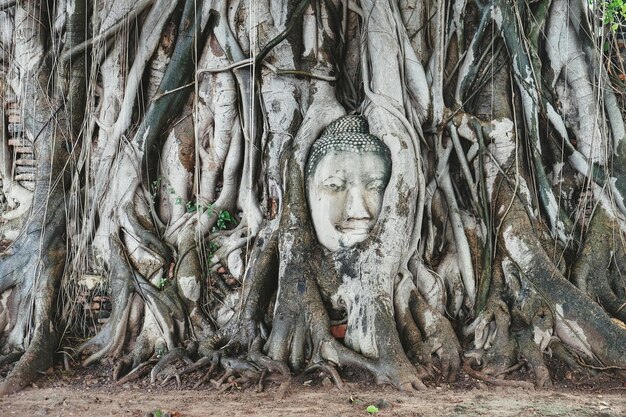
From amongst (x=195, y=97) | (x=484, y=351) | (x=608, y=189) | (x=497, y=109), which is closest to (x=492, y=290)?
(x=484, y=351)

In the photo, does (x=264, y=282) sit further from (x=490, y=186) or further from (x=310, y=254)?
(x=490, y=186)

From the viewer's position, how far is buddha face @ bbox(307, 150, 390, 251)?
3.10m

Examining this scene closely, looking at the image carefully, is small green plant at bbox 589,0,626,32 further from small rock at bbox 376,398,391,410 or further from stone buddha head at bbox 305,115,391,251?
small rock at bbox 376,398,391,410

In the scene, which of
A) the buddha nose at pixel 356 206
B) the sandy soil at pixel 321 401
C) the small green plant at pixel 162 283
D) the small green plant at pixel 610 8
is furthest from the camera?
the small green plant at pixel 610 8

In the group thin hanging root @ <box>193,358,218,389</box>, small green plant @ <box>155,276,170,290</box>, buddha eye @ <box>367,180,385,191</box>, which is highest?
buddha eye @ <box>367,180,385,191</box>

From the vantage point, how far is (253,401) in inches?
96.7

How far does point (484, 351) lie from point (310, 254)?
104 centimetres

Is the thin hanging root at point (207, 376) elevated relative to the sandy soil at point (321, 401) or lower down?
elevated

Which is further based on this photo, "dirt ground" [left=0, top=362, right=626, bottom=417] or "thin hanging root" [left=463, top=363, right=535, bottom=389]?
"thin hanging root" [left=463, top=363, right=535, bottom=389]

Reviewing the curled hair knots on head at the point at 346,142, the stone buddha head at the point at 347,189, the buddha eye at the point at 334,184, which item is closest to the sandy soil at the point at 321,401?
the stone buddha head at the point at 347,189

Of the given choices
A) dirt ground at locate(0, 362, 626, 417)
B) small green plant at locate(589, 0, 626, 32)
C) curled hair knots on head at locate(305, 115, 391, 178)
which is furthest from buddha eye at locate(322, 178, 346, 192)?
small green plant at locate(589, 0, 626, 32)

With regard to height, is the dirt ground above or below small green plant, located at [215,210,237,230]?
→ below

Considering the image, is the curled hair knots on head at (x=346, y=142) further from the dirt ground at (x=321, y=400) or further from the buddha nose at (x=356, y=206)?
the dirt ground at (x=321, y=400)

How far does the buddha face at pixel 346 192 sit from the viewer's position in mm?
3098
